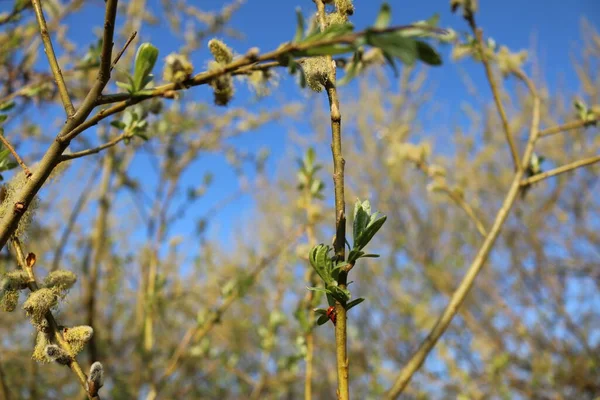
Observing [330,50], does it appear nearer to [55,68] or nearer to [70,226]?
[55,68]

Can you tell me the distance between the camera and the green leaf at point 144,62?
1.77ft

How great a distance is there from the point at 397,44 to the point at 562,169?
0.92 metres

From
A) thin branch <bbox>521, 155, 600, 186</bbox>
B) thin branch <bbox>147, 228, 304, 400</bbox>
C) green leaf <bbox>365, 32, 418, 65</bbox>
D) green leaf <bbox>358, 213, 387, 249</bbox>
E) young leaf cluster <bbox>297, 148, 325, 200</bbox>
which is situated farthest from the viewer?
thin branch <bbox>147, 228, 304, 400</bbox>

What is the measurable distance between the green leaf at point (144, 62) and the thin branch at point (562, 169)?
1.00 m

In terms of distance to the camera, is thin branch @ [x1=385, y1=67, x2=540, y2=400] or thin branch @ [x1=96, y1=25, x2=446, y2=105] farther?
thin branch @ [x1=385, y1=67, x2=540, y2=400]

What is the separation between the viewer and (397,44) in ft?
1.40

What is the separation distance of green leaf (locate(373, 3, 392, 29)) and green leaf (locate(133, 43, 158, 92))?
0.26 meters

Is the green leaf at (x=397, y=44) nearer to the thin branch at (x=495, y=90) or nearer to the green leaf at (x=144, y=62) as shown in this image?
the green leaf at (x=144, y=62)

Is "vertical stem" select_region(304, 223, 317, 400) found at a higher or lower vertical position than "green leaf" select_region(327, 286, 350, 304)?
higher

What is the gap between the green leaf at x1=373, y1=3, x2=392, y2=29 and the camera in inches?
17.5

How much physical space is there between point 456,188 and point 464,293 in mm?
492

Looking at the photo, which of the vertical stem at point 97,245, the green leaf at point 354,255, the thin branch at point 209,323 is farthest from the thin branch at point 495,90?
the vertical stem at point 97,245

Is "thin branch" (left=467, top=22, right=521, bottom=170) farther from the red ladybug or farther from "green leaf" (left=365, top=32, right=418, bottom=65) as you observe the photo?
"green leaf" (left=365, top=32, right=418, bottom=65)

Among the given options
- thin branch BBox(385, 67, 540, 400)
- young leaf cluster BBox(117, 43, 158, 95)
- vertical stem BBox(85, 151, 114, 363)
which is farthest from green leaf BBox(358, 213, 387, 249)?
vertical stem BBox(85, 151, 114, 363)
